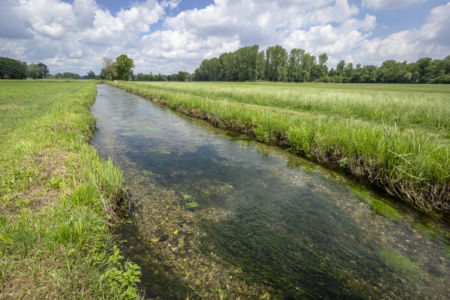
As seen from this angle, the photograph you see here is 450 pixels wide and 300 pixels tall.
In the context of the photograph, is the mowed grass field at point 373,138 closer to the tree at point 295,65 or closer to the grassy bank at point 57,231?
the grassy bank at point 57,231

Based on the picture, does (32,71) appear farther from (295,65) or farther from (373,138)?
(373,138)

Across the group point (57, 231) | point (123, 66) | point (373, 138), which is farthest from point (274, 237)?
point (123, 66)

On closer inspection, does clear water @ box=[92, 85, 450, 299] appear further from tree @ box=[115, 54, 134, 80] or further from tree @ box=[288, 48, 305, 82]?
tree @ box=[115, 54, 134, 80]

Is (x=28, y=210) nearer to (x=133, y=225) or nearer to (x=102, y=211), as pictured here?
(x=102, y=211)

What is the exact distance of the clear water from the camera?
8.84ft

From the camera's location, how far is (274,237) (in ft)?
11.6

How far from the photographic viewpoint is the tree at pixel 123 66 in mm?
86312

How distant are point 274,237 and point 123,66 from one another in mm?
101713

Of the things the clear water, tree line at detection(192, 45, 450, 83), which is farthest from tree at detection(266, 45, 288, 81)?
the clear water

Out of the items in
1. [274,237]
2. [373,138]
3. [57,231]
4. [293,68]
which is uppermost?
[293,68]

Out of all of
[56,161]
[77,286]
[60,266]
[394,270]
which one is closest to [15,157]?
[56,161]

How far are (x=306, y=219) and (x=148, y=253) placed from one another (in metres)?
3.03

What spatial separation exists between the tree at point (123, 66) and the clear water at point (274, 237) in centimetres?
9754

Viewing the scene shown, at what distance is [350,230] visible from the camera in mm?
3740
